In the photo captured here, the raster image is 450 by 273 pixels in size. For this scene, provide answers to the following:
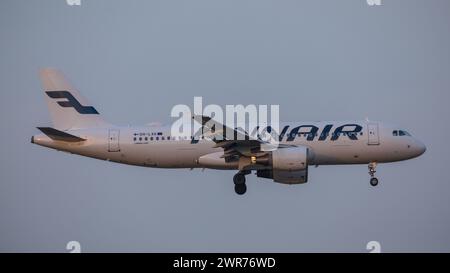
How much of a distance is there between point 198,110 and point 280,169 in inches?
264

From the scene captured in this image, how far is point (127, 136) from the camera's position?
58.1m

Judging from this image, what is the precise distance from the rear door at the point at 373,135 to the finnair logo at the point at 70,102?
60.5 feet

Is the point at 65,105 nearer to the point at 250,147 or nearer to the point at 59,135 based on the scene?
the point at 59,135

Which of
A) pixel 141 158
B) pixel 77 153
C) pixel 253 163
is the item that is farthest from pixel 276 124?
pixel 77 153

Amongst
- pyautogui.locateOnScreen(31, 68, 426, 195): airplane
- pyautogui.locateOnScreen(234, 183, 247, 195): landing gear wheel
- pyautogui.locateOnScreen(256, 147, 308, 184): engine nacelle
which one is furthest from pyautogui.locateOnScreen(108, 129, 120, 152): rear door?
pyautogui.locateOnScreen(256, 147, 308, 184): engine nacelle

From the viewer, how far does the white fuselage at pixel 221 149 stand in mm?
55281

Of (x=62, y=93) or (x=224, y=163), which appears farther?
(x=62, y=93)

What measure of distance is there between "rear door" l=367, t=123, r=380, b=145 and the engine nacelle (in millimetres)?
4160

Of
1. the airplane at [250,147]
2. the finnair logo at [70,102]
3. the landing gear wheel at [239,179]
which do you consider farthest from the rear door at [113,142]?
the landing gear wheel at [239,179]

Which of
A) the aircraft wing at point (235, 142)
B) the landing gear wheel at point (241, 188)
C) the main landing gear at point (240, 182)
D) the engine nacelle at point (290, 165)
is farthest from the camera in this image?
the landing gear wheel at point (241, 188)

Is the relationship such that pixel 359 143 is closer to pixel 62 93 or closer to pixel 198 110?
pixel 198 110

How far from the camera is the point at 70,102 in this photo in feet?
200

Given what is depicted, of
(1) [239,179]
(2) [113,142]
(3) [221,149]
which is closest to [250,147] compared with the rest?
(3) [221,149]

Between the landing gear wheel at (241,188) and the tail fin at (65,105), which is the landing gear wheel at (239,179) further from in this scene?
the tail fin at (65,105)
